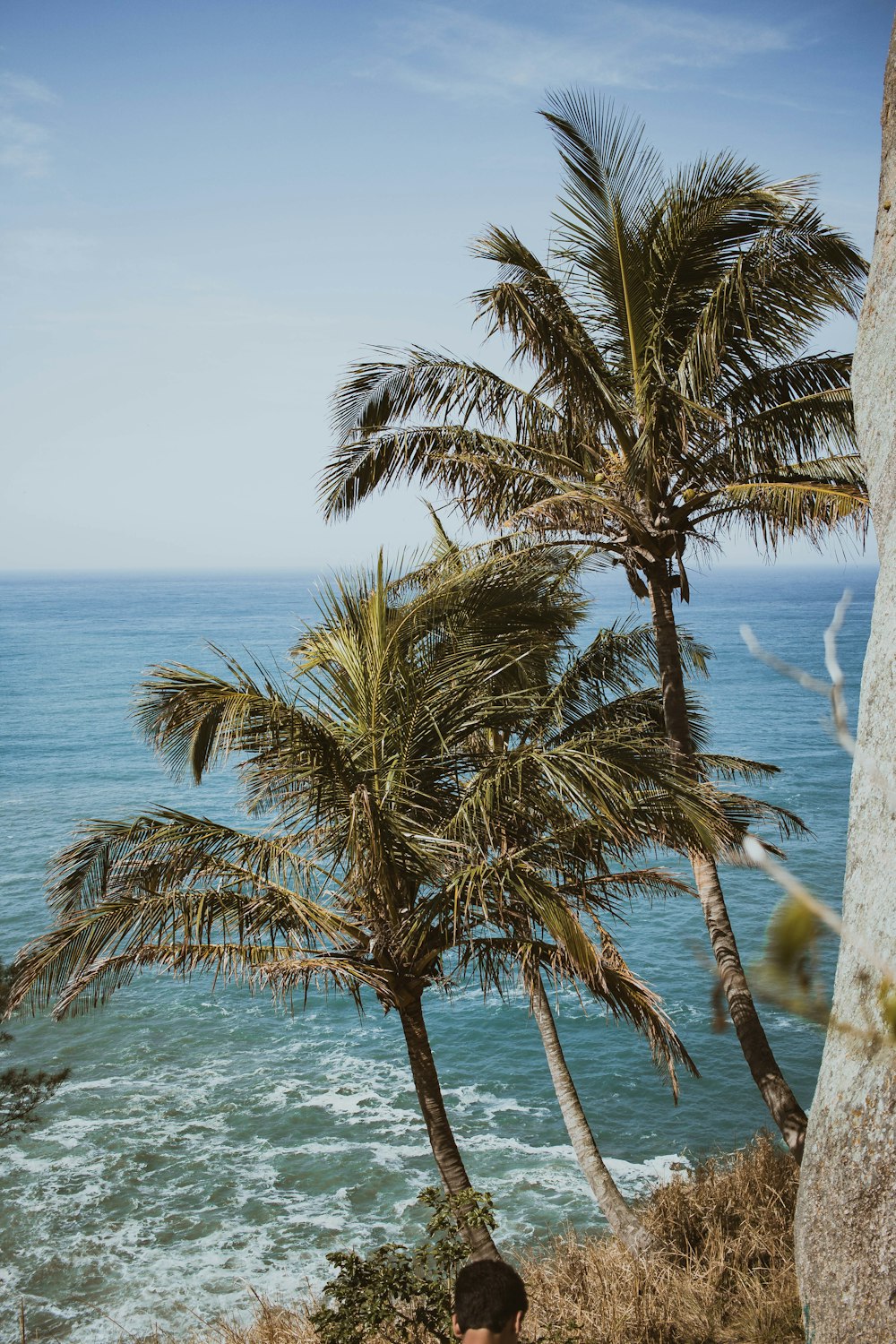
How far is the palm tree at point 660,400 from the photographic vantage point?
30.1 ft

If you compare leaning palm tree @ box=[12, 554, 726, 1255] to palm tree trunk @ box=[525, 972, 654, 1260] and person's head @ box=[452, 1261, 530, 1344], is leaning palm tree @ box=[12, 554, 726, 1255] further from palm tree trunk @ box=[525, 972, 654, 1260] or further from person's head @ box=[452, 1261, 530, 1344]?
person's head @ box=[452, 1261, 530, 1344]

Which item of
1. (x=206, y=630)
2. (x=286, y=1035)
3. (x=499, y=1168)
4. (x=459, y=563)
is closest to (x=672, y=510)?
(x=459, y=563)

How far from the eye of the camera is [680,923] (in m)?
29.1

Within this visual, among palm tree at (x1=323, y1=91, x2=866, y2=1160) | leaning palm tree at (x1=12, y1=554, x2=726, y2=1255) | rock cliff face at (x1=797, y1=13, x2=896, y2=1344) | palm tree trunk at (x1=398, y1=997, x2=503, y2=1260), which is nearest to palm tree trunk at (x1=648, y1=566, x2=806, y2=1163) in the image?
palm tree at (x1=323, y1=91, x2=866, y2=1160)

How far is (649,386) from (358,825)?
5.01m

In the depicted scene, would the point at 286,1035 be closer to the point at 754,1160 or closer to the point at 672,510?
the point at 754,1160

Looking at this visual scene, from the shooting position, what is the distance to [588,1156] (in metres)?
10.2

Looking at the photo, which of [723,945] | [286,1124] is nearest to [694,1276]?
[723,945]

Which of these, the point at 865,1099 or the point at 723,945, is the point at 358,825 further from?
the point at 865,1099

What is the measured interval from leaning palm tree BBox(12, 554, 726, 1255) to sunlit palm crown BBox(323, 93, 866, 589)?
7.01ft

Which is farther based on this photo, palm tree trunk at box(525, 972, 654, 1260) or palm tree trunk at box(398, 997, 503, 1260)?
palm tree trunk at box(525, 972, 654, 1260)

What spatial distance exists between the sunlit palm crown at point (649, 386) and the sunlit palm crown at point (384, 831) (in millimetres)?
1973

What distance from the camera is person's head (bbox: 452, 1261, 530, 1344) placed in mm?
3902

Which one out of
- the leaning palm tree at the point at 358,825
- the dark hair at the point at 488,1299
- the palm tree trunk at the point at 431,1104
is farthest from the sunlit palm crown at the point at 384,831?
the dark hair at the point at 488,1299
